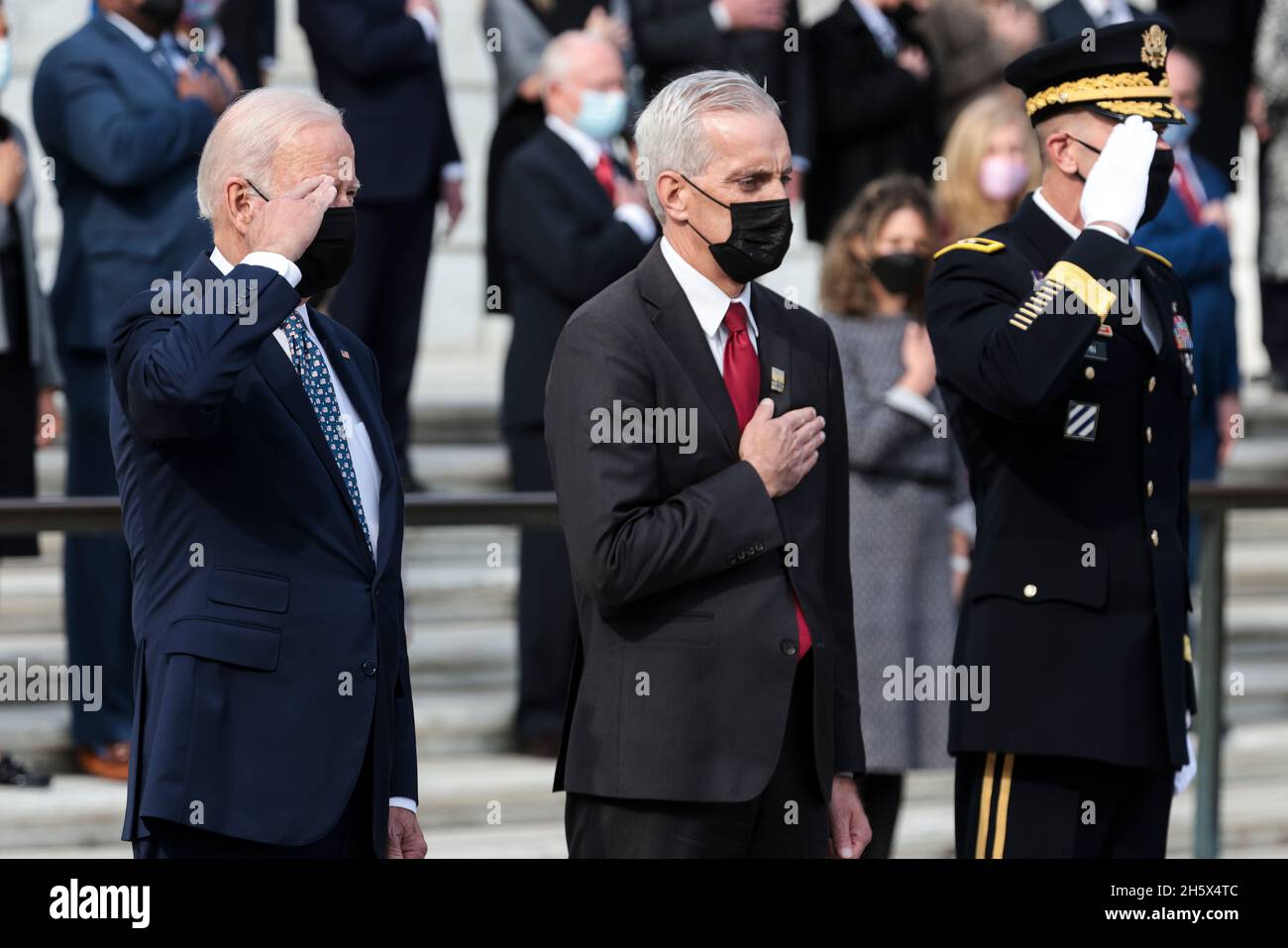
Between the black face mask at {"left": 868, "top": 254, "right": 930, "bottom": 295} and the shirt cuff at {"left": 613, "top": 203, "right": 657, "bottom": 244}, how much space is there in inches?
29.5

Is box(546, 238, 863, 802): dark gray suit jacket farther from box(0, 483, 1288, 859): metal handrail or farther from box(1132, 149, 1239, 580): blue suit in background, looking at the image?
box(1132, 149, 1239, 580): blue suit in background

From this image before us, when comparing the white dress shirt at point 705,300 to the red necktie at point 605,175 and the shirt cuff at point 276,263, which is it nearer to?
the shirt cuff at point 276,263

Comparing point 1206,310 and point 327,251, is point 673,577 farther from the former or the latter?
point 1206,310

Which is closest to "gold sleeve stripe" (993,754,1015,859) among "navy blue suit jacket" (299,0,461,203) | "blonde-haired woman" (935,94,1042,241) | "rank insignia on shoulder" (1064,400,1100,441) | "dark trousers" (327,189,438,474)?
"rank insignia on shoulder" (1064,400,1100,441)

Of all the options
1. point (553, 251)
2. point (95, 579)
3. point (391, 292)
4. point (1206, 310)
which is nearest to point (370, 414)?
point (95, 579)

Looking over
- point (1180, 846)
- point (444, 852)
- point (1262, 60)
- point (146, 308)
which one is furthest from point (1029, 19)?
point (146, 308)

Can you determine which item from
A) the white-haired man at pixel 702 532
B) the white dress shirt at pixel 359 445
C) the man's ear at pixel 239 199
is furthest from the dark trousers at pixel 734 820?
the man's ear at pixel 239 199

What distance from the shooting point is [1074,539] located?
3879mm

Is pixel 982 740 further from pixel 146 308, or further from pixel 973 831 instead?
pixel 146 308

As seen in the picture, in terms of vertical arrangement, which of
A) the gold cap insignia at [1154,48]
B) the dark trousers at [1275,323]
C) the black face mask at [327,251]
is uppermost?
the dark trousers at [1275,323]

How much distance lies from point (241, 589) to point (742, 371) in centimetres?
90

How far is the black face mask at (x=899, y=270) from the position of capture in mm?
5660

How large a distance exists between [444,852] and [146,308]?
262 cm

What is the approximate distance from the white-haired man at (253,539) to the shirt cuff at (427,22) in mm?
3525
